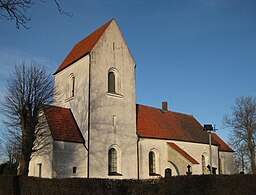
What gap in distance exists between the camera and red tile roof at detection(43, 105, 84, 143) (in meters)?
21.1

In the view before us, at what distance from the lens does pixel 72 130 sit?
2245 cm

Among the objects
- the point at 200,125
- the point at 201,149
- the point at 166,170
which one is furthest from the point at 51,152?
the point at 200,125

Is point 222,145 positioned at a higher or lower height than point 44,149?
higher

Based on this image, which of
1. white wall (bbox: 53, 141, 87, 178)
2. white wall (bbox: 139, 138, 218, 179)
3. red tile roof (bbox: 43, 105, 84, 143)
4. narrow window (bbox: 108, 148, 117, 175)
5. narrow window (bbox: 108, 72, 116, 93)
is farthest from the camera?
white wall (bbox: 139, 138, 218, 179)

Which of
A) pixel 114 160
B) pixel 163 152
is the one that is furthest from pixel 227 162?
pixel 114 160

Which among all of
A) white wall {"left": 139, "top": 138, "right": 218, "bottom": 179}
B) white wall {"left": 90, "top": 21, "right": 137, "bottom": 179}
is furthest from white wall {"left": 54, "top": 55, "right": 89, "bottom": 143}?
white wall {"left": 139, "top": 138, "right": 218, "bottom": 179}

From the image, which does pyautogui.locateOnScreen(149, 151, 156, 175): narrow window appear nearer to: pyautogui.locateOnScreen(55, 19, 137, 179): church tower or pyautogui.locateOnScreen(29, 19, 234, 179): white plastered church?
pyautogui.locateOnScreen(29, 19, 234, 179): white plastered church

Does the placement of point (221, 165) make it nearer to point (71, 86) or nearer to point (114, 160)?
point (114, 160)

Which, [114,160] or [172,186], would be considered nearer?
[172,186]

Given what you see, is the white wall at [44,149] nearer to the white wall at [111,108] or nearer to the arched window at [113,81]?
the white wall at [111,108]

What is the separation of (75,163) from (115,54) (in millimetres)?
9708

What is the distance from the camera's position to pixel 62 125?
22.2m

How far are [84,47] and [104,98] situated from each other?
5284 mm

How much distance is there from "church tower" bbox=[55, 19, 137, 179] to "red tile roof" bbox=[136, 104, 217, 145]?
2.76 m
